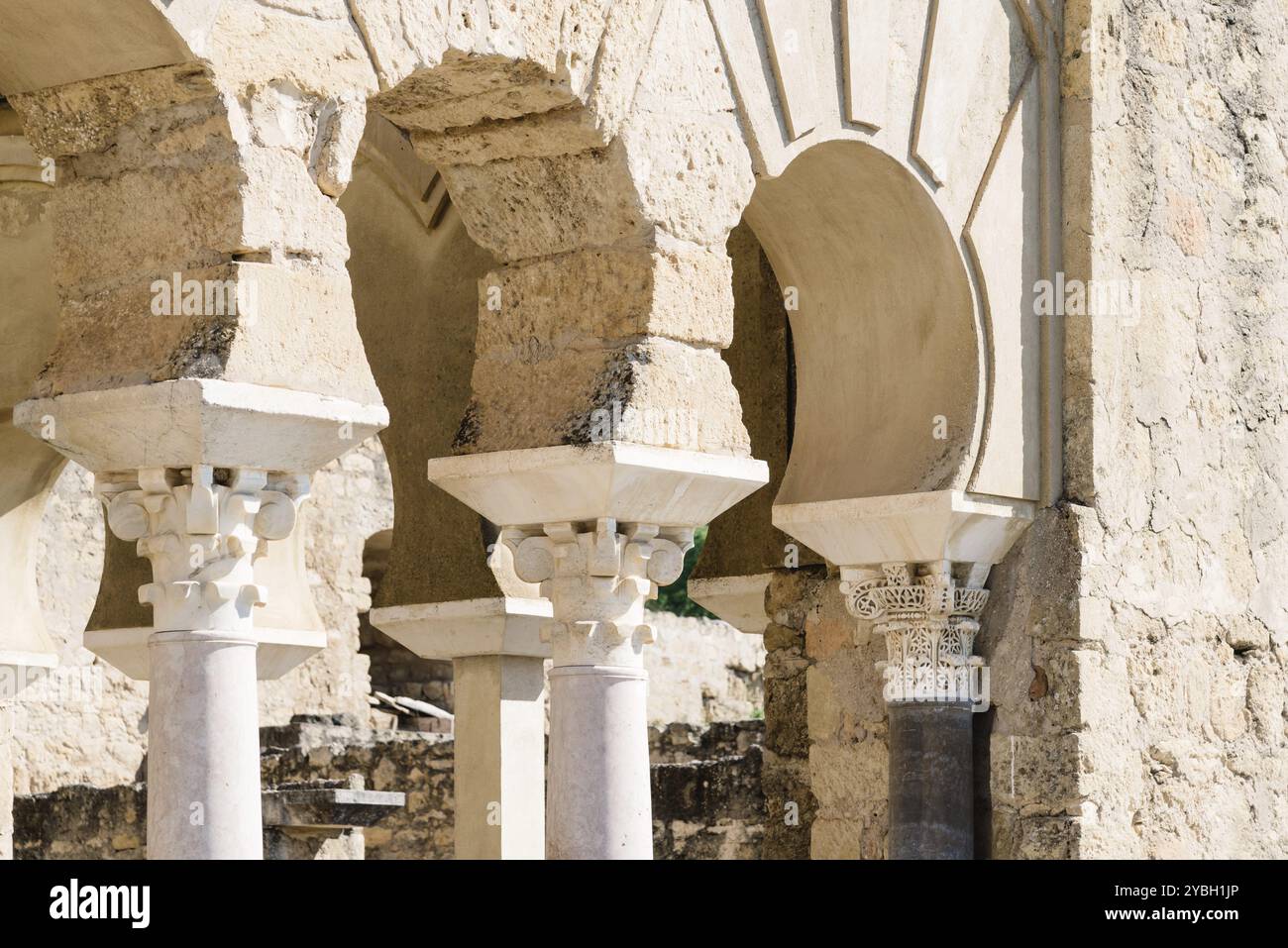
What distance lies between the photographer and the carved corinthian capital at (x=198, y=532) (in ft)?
16.4

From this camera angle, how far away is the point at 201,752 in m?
4.89

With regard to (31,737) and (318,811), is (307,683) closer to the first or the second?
(31,737)

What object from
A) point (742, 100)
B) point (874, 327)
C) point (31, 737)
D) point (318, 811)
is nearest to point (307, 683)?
point (31, 737)

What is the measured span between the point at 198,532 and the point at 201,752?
1.63ft

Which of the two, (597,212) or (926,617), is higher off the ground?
(597,212)

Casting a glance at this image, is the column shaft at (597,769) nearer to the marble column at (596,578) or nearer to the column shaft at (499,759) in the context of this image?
the marble column at (596,578)

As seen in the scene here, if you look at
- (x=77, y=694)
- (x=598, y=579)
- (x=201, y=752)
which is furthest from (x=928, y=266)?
(x=77, y=694)

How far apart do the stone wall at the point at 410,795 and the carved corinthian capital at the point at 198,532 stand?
6.79m

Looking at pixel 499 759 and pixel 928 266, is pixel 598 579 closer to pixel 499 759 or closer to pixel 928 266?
pixel 928 266

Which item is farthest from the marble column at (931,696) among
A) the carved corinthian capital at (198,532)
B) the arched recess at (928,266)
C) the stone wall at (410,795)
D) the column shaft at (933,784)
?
the stone wall at (410,795)

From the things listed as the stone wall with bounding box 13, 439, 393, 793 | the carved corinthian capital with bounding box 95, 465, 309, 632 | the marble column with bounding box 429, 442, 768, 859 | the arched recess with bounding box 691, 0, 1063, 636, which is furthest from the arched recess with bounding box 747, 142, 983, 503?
the stone wall with bounding box 13, 439, 393, 793

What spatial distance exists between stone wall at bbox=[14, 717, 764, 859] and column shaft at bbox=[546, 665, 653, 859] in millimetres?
5720

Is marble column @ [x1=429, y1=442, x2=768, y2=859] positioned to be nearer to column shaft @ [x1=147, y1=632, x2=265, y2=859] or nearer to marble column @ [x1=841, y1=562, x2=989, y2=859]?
column shaft @ [x1=147, y1=632, x2=265, y2=859]

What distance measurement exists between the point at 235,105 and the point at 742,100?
1822 mm
